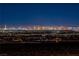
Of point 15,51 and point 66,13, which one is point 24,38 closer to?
point 15,51

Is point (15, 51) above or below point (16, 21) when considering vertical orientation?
below

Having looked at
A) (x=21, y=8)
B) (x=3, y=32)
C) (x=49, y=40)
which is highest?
(x=21, y=8)

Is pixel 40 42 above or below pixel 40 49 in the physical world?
above

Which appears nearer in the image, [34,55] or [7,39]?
[7,39]

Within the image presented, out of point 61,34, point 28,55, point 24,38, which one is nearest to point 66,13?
point 61,34

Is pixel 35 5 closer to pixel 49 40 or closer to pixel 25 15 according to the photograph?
pixel 25 15
